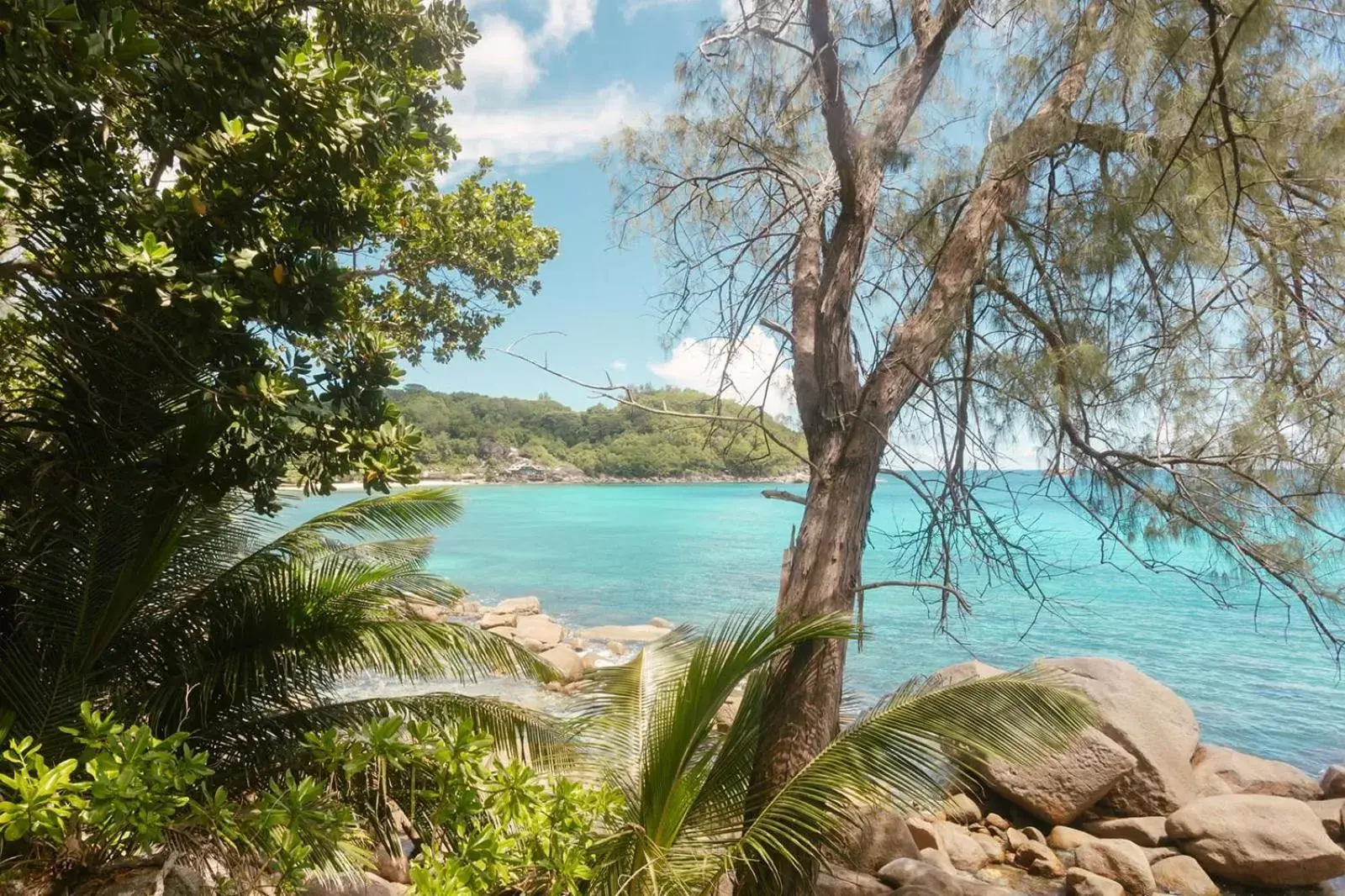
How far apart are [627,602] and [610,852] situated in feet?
54.1

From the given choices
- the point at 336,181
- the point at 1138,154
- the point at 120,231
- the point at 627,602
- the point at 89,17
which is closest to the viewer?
the point at 89,17

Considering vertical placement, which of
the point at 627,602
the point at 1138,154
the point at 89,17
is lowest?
the point at 627,602

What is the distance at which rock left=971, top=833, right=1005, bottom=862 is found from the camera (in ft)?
21.3

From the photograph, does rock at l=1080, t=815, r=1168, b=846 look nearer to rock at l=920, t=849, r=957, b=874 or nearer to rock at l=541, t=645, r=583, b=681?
rock at l=920, t=849, r=957, b=874

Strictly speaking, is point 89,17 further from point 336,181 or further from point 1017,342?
point 1017,342

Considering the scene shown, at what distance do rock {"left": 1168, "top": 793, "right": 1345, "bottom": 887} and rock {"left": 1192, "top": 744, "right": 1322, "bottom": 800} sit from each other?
1084 mm

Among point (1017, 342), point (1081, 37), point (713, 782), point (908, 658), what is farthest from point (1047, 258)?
point (908, 658)

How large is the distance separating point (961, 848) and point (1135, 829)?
1.41 meters

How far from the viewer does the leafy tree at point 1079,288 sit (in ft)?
12.7

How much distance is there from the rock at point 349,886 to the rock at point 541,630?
24.8 ft

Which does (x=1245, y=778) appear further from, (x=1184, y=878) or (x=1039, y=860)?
(x=1039, y=860)

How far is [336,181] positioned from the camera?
9.61ft

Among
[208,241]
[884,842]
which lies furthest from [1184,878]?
[208,241]

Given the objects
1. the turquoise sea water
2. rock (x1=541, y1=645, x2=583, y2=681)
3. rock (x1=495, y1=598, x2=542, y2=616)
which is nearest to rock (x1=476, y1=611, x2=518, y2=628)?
rock (x1=495, y1=598, x2=542, y2=616)
